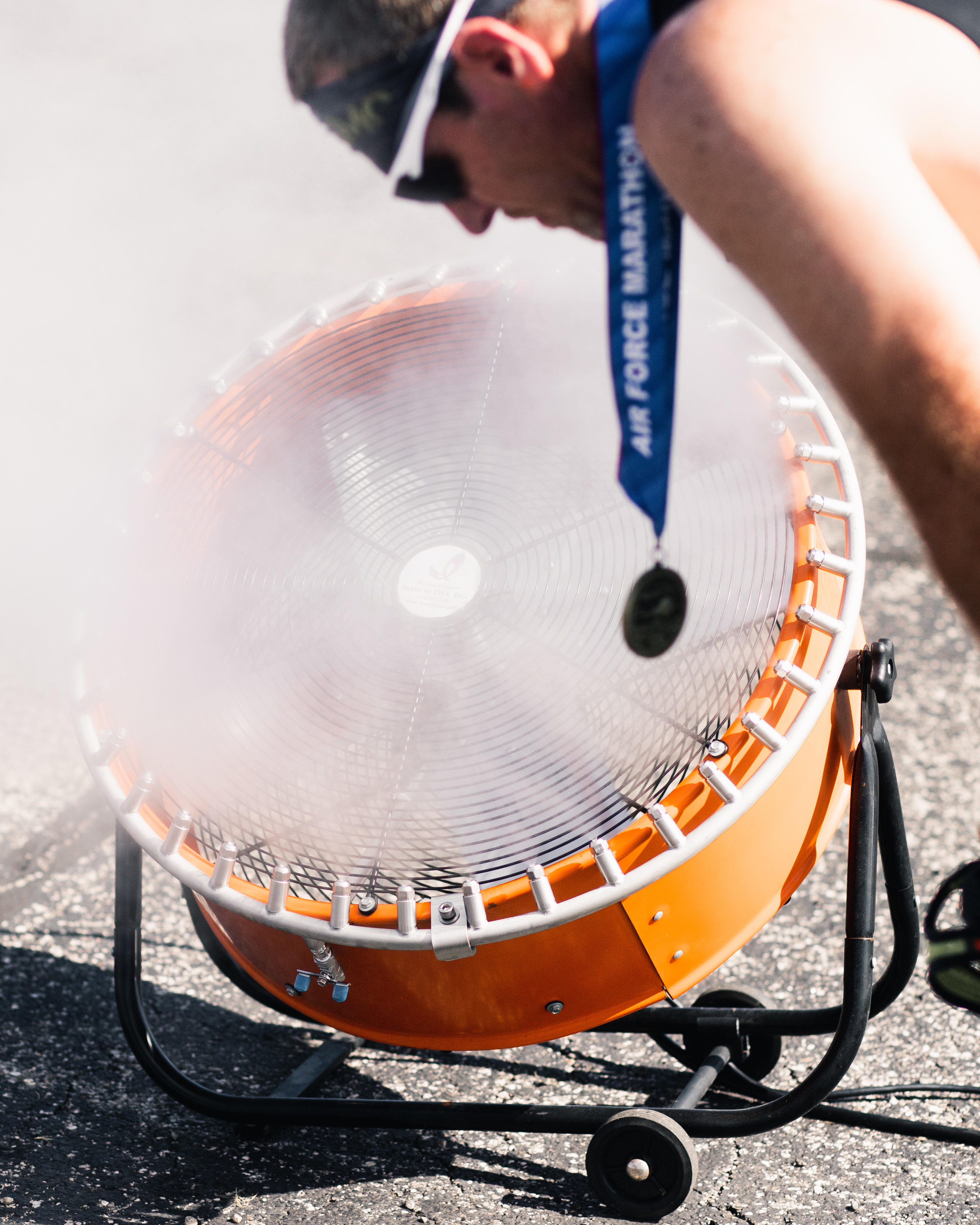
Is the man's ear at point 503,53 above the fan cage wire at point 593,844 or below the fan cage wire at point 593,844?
above

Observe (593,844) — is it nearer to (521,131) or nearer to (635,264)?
(635,264)

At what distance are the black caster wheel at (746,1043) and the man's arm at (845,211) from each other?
5.00ft

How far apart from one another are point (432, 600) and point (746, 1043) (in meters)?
1.13

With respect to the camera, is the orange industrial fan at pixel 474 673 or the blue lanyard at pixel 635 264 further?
the orange industrial fan at pixel 474 673

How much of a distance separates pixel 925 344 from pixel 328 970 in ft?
4.23

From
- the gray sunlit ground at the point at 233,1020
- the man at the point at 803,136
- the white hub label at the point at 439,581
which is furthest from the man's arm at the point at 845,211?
the gray sunlit ground at the point at 233,1020

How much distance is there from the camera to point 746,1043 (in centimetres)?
221

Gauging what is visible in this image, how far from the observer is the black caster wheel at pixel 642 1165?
68.0 inches

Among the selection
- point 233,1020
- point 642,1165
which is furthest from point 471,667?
point 233,1020

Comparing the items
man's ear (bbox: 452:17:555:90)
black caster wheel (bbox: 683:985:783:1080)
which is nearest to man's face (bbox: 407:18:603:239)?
Answer: man's ear (bbox: 452:17:555:90)

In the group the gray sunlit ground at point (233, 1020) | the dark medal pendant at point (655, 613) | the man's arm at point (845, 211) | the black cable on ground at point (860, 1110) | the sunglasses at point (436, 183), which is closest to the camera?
the man's arm at point (845, 211)

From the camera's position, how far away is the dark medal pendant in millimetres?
1648

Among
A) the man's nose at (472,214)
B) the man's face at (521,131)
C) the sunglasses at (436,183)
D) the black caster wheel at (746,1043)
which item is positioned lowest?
the black caster wheel at (746,1043)

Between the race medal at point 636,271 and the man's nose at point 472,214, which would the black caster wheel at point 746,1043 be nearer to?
the race medal at point 636,271
